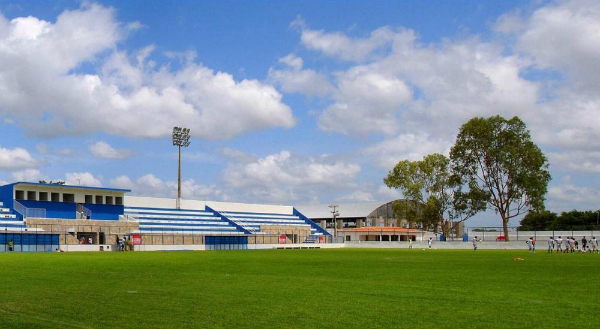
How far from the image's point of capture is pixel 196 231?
76312 mm

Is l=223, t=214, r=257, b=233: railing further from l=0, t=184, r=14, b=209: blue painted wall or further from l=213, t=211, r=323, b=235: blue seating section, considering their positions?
l=0, t=184, r=14, b=209: blue painted wall

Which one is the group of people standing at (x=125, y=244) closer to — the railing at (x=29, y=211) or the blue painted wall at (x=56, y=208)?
the railing at (x=29, y=211)

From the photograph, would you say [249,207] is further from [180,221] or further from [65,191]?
[65,191]

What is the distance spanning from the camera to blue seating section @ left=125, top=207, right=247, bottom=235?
74000 millimetres

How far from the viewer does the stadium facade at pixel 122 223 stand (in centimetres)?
6072

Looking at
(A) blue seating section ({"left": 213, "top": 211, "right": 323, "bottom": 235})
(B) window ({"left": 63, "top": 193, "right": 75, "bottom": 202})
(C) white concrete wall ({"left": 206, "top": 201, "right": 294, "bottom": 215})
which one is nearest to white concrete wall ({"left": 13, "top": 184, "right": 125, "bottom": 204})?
(B) window ({"left": 63, "top": 193, "right": 75, "bottom": 202})

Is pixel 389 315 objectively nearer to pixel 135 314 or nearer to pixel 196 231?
pixel 135 314

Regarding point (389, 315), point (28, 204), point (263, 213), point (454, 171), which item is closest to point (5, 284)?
point (389, 315)

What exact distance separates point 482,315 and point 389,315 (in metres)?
1.81

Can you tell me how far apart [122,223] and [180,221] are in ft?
37.7

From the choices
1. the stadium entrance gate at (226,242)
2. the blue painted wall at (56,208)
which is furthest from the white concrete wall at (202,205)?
the stadium entrance gate at (226,242)

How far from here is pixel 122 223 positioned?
6931 centimetres

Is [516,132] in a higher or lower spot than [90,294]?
higher

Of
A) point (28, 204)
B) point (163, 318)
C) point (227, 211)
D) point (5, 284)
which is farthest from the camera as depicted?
point (227, 211)
